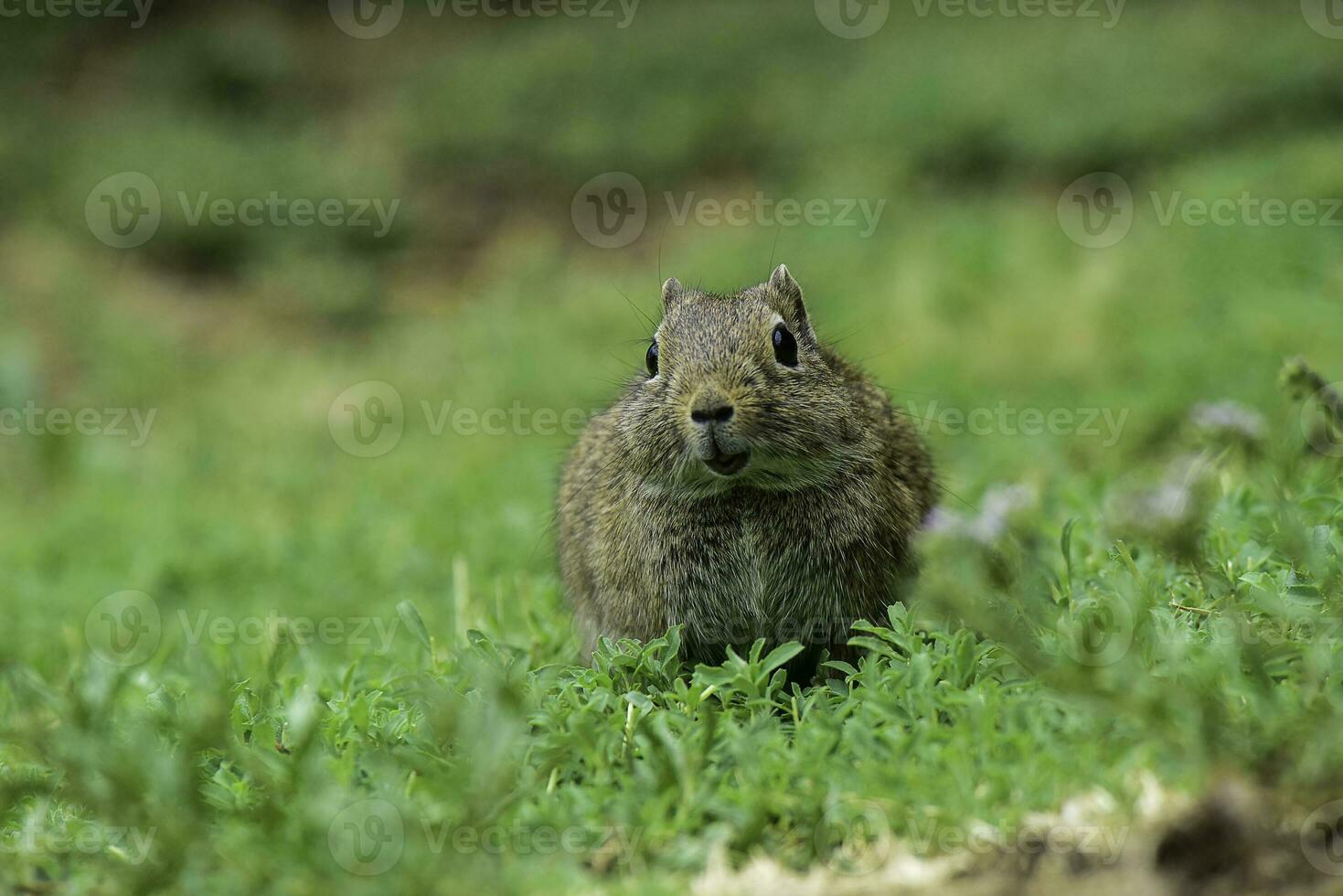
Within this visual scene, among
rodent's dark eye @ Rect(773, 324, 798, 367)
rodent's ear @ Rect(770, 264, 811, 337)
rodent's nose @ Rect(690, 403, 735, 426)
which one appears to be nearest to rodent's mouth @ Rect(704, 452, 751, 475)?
rodent's nose @ Rect(690, 403, 735, 426)

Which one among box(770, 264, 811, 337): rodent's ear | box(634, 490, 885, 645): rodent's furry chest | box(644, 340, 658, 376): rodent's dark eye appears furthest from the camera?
box(770, 264, 811, 337): rodent's ear

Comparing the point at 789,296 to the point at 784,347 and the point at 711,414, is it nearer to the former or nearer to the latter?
the point at 784,347

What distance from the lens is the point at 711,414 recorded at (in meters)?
3.16

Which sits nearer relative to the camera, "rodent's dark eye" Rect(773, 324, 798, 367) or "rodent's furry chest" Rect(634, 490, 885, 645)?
"rodent's furry chest" Rect(634, 490, 885, 645)

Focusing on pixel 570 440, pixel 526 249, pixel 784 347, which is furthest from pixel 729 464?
pixel 526 249

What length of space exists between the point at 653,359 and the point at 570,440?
330cm

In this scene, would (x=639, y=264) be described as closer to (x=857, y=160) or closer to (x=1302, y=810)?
(x=857, y=160)

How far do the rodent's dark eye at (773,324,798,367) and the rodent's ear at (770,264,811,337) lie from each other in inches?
8.8

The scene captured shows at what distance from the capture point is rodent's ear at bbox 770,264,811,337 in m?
3.79

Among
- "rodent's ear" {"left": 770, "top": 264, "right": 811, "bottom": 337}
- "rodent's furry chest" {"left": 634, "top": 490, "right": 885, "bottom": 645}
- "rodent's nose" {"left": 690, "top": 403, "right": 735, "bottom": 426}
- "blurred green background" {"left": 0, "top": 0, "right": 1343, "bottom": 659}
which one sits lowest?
"rodent's furry chest" {"left": 634, "top": 490, "right": 885, "bottom": 645}

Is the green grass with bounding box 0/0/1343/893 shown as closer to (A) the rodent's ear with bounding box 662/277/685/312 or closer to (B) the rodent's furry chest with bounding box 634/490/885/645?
(B) the rodent's furry chest with bounding box 634/490/885/645

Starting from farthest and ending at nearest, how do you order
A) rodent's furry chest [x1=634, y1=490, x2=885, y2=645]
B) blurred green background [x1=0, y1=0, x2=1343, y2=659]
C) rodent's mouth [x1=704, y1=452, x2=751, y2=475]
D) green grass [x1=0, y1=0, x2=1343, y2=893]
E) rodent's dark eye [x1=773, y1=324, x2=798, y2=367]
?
1. blurred green background [x1=0, y1=0, x2=1343, y2=659]
2. rodent's dark eye [x1=773, y1=324, x2=798, y2=367]
3. rodent's furry chest [x1=634, y1=490, x2=885, y2=645]
4. rodent's mouth [x1=704, y1=452, x2=751, y2=475]
5. green grass [x1=0, y1=0, x2=1343, y2=893]

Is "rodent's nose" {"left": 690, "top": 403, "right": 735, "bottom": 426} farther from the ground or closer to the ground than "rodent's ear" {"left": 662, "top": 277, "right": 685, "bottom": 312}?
closer to the ground

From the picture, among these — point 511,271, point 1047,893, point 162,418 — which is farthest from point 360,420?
point 1047,893
